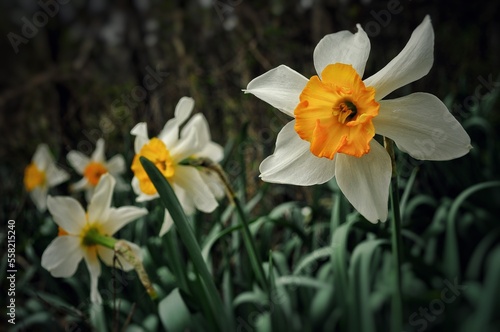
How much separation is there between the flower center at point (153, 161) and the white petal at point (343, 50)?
47 cm

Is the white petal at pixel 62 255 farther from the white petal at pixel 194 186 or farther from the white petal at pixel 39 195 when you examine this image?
the white petal at pixel 39 195

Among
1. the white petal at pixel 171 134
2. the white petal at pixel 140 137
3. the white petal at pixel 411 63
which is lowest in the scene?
the white petal at pixel 411 63

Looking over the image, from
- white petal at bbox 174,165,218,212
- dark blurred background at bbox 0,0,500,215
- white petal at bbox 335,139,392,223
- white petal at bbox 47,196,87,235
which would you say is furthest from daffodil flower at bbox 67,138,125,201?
white petal at bbox 335,139,392,223

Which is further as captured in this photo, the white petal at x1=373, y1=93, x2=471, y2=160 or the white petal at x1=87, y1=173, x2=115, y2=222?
the white petal at x1=87, y1=173, x2=115, y2=222

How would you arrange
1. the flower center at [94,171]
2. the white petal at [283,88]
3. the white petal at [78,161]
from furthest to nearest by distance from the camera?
the white petal at [78,161]
the flower center at [94,171]
the white petal at [283,88]

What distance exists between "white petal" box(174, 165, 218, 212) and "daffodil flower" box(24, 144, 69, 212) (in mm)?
1364

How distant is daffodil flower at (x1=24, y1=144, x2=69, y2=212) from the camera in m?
2.33

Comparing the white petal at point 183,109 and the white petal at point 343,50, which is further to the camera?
the white petal at point 183,109

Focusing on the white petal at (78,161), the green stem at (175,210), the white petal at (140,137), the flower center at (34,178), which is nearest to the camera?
the green stem at (175,210)

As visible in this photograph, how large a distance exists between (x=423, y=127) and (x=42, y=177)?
2.06 meters

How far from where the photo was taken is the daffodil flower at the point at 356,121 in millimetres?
763

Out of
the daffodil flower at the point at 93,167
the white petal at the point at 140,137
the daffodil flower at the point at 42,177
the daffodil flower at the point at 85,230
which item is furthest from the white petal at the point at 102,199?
the daffodil flower at the point at 42,177

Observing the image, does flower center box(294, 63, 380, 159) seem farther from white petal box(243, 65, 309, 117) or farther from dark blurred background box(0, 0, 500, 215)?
dark blurred background box(0, 0, 500, 215)

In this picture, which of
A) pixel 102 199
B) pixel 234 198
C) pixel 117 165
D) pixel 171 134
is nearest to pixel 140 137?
pixel 171 134
